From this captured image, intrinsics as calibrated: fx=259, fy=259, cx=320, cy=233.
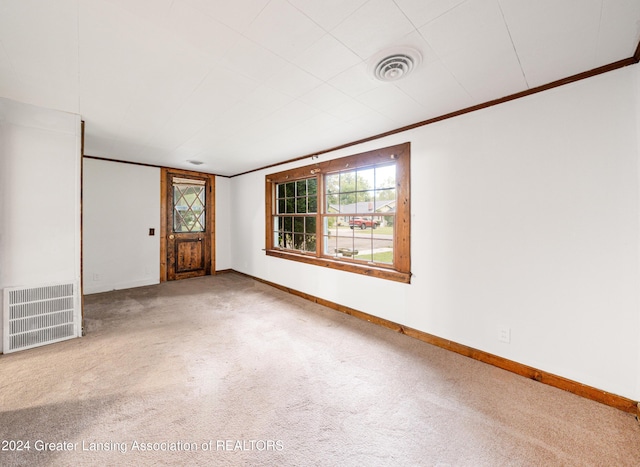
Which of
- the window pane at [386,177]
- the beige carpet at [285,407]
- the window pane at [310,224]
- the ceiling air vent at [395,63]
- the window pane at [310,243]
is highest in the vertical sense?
the ceiling air vent at [395,63]

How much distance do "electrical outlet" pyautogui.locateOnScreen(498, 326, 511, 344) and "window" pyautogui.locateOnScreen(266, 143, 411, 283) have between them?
0.97 metres

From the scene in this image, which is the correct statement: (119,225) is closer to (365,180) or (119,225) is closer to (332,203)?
(332,203)

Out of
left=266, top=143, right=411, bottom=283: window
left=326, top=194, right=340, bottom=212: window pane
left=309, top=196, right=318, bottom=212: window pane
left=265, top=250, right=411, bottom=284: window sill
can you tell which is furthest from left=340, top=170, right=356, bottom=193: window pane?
left=265, top=250, right=411, bottom=284: window sill

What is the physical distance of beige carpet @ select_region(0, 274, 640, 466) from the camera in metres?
1.46

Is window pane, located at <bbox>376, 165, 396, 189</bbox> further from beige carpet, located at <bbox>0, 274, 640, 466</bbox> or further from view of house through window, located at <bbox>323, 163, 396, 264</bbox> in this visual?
beige carpet, located at <bbox>0, 274, 640, 466</bbox>

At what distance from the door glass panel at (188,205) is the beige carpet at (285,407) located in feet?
10.3

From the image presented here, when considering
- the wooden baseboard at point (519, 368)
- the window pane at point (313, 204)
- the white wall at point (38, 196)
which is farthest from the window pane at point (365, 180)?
the white wall at point (38, 196)

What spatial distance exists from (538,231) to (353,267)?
2.03 m

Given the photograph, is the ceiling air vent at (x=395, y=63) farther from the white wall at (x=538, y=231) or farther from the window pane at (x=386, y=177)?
the window pane at (x=386, y=177)

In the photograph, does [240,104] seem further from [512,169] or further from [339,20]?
[512,169]

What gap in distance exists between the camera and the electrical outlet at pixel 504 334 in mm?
2297

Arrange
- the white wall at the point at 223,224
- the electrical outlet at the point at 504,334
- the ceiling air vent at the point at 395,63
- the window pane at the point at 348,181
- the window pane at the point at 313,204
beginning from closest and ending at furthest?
1. the ceiling air vent at the point at 395,63
2. the electrical outlet at the point at 504,334
3. the window pane at the point at 348,181
4. the window pane at the point at 313,204
5. the white wall at the point at 223,224

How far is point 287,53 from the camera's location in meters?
1.72

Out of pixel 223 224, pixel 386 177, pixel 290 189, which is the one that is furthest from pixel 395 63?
pixel 223 224
